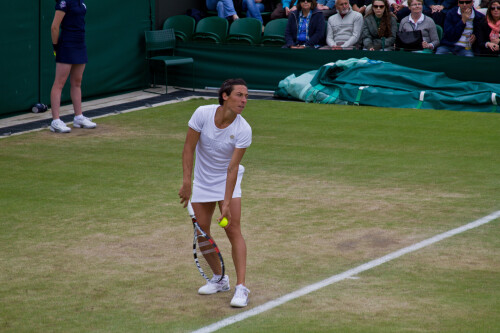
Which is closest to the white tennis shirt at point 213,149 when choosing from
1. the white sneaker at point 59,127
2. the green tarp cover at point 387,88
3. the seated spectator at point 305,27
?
the white sneaker at point 59,127

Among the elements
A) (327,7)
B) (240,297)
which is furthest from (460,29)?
(240,297)

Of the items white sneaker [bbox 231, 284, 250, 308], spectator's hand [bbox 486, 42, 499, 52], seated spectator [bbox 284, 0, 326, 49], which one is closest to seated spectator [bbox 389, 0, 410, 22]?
seated spectator [bbox 284, 0, 326, 49]

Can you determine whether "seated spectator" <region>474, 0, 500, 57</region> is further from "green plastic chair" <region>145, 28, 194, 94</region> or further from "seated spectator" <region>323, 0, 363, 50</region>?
"green plastic chair" <region>145, 28, 194, 94</region>

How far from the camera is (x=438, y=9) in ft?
59.9

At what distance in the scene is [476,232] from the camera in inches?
321

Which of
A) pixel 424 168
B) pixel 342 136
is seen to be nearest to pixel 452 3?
pixel 342 136

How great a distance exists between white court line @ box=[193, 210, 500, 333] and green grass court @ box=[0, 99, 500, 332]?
0.08m

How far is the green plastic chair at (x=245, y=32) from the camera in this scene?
18.8 meters

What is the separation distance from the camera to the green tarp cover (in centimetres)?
1573

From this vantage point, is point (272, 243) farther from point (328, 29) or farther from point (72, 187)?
point (328, 29)

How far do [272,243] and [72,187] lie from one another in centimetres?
335

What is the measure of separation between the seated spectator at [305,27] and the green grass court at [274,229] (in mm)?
4128

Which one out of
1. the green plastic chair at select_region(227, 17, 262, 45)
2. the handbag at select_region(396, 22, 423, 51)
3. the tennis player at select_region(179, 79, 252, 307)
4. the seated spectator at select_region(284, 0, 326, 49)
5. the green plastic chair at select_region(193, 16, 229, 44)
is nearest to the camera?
the tennis player at select_region(179, 79, 252, 307)

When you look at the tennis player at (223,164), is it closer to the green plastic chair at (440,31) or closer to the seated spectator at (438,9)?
the green plastic chair at (440,31)
